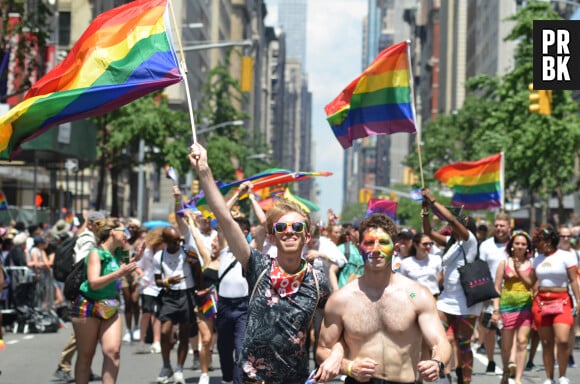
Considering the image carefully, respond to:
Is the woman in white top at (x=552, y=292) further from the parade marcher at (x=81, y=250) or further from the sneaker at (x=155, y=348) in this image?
the sneaker at (x=155, y=348)

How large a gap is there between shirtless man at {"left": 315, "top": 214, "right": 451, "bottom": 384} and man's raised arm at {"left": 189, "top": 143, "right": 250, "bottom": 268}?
0.68m

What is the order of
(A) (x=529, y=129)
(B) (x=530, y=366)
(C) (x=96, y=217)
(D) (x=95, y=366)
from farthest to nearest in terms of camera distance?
(A) (x=529, y=129), (B) (x=530, y=366), (D) (x=95, y=366), (C) (x=96, y=217)

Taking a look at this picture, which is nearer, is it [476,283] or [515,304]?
[476,283]

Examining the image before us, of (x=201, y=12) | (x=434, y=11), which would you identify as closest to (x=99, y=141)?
(x=201, y=12)

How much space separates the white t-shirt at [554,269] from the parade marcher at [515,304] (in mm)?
129

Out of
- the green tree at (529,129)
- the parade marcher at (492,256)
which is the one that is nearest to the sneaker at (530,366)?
the parade marcher at (492,256)

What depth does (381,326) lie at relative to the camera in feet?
22.8

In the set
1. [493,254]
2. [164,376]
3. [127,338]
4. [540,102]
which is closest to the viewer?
[164,376]

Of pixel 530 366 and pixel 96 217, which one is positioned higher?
pixel 96 217

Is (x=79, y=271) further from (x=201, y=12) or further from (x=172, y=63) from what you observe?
(x=201, y=12)

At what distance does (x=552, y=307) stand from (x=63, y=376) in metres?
5.32

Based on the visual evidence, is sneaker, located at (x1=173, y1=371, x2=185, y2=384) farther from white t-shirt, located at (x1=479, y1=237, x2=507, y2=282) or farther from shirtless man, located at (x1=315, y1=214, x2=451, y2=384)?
shirtless man, located at (x1=315, y1=214, x2=451, y2=384)

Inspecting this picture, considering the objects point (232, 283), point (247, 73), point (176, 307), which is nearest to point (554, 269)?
point (232, 283)

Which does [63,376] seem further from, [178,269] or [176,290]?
[178,269]
